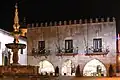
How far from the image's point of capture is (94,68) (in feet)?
121

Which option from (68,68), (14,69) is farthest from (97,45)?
(14,69)

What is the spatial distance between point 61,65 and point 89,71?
3.48 m

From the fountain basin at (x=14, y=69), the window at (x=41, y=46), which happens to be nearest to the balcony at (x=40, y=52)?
the window at (x=41, y=46)

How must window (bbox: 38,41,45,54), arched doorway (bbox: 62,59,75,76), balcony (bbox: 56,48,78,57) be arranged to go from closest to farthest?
balcony (bbox: 56,48,78,57), arched doorway (bbox: 62,59,75,76), window (bbox: 38,41,45,54)

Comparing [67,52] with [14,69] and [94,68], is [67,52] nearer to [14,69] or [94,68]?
[94,68]

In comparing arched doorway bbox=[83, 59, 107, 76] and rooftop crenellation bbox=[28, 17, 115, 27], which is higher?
rooftop crenellation bbox=[28, 17, 115, 27]

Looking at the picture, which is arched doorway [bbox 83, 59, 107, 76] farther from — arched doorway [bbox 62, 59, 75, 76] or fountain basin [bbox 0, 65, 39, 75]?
fountain basin [bbox 0, 65, 39, 75]

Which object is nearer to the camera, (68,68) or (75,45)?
(75,45)

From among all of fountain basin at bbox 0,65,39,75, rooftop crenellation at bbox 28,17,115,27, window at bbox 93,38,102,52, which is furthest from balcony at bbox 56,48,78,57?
fountain basin at bbox 0,65,39,75

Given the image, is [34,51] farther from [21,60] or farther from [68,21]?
[68,21]

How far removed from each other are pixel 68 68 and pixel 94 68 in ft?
10.5

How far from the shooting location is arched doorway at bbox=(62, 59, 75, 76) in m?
37.7

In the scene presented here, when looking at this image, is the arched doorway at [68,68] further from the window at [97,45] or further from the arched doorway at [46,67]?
the window at [97,45]

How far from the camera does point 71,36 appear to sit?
37875 millimetres
